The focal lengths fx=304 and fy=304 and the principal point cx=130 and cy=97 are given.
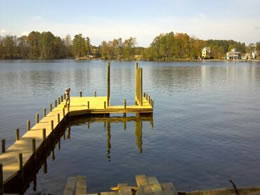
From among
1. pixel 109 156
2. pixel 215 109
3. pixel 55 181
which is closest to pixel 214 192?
pixel 55 181

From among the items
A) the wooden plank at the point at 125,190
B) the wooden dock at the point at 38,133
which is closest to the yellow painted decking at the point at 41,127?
the wooden dock at the point at 38,133

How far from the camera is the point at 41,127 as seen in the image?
886 inches

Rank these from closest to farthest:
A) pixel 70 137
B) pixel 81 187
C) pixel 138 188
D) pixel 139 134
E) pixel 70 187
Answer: pixel 138 188 < pixel 70 187 < pixel 81 187 < pixel 70 137 < pixel 139 134

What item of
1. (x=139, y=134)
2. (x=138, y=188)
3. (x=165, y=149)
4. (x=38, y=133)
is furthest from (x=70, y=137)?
(x=138, y=188)

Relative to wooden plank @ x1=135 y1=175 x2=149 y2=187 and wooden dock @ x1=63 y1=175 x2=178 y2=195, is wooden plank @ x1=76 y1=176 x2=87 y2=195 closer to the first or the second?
wooden dock @ x1=63 y1=175 x2=178 y2=195

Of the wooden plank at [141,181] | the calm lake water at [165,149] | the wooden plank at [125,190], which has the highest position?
the wooden plank at [125,190]

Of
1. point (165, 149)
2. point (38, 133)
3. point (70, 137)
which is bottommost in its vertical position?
point (165, 149)

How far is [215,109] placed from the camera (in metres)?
35.3

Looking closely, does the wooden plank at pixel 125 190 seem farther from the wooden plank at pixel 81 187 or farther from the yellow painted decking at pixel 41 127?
the yellow painted decking at pixel 41 127

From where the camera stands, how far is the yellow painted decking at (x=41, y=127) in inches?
583

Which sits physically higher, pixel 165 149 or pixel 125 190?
pixel 125 190

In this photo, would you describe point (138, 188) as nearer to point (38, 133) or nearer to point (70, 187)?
point (70, 187)

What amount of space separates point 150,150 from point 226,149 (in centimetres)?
523

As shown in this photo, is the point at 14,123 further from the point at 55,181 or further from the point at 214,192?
the point at 214,192
